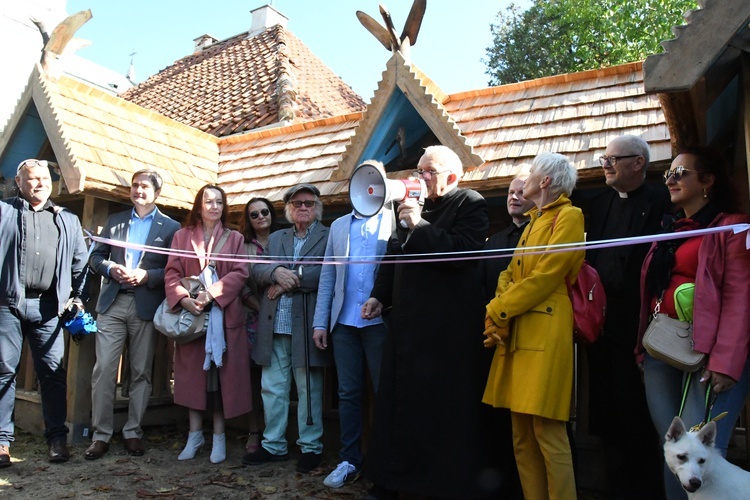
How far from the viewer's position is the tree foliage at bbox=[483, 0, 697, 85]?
2208 cm

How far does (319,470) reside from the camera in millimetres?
4941

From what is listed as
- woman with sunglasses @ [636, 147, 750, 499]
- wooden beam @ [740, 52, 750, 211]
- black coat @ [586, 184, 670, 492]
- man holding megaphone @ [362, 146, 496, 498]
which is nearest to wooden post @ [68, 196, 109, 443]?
man holding megaphone @ [362, 146, 496, 498]

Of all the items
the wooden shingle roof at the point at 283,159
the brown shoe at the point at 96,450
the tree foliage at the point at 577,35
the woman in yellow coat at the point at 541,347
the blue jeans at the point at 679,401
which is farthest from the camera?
A: the tree foliage at the point at 577,35

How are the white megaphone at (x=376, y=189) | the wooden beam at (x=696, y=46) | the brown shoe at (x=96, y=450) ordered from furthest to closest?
the brown shoe at (x=96, y=450), the white megaphone at (x=376, y=189), the wooden beam at (x=696, y=46)

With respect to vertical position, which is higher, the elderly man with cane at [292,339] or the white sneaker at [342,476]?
the elderly man with cane at [292,339]

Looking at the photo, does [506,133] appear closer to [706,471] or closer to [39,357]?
[706,471]

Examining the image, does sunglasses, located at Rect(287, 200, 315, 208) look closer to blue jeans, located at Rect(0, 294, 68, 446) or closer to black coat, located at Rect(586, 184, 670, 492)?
blue jeans, located at Rect(0, 294, 68, 446)

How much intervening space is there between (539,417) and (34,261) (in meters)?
4.13

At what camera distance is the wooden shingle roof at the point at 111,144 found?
5809 millimetres

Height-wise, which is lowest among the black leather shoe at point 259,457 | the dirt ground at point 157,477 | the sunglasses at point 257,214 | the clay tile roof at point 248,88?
the dirt ground at point 157,477

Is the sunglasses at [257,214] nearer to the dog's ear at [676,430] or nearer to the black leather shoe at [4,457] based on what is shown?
the black leather shoe at [4,457]

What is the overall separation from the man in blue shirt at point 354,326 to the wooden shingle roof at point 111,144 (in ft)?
8.08

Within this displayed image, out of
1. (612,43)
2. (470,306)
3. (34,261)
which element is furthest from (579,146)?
(612,43)

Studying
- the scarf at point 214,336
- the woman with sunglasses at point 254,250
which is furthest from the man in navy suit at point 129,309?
the woman with sunglasses at point 254,250
